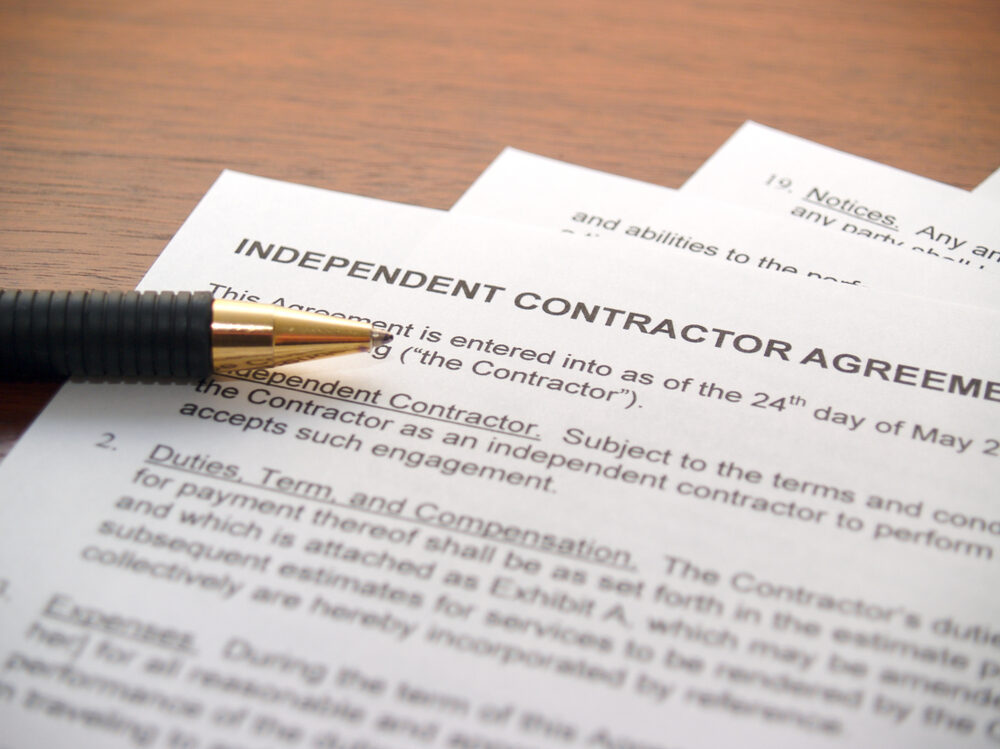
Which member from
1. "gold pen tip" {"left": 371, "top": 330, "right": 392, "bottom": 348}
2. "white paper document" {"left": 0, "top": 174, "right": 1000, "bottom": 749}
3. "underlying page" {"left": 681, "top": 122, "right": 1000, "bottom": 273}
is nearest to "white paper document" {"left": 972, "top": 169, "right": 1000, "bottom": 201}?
"underlying page" {"left": 681, "top": 122, "right": 1000, "bottom": 273}

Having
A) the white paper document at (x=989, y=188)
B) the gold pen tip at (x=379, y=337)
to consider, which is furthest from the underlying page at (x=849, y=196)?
the gold pen tip at (x=379, y=337)

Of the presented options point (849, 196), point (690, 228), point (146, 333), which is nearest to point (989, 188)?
point (849, 196)

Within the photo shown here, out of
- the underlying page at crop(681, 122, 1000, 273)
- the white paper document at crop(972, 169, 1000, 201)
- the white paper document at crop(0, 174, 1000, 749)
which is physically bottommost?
the white paper document at crop(0, 174, 1000, 749)

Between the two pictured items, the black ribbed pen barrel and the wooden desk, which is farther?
the wooden desk

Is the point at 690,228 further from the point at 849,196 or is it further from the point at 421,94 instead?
the point at 421,94

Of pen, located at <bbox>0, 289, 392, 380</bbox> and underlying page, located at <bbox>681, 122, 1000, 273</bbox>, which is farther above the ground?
underlying page, located at <bbox>681, 122, 1000, 273</bbox>

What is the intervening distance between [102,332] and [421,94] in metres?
0.33

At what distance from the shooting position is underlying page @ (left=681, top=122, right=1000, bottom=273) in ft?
1.81

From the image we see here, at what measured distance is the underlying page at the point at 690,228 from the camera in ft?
1.69

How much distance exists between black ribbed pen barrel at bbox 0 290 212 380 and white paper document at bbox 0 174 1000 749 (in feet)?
0.06

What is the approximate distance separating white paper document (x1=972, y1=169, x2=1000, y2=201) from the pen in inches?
Result: 16.9

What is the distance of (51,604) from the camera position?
0.36m

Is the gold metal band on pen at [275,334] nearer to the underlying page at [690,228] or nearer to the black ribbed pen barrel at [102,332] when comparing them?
the black ribbed pen barrel at [102,332]

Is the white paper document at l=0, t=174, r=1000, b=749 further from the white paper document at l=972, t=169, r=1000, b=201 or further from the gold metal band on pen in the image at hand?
the white paper document at l=972, t=169, r=1000, b=201
